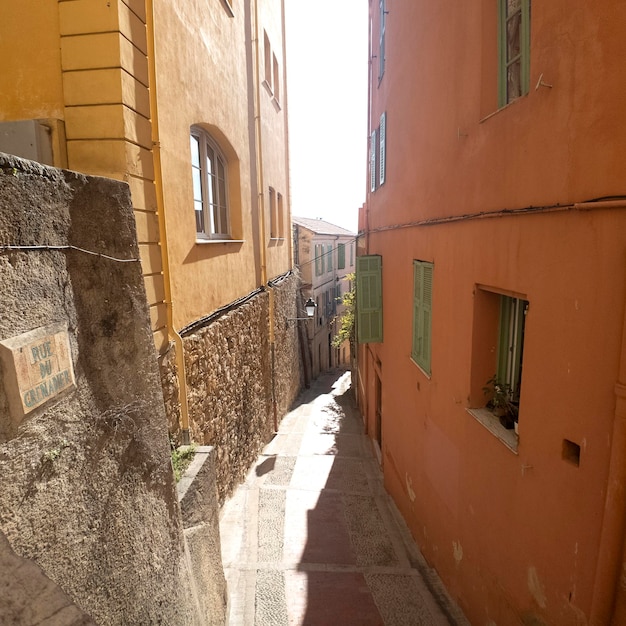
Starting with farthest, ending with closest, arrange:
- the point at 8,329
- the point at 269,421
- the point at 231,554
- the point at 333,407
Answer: the point at 333,407, the point at 269,421, the point at 231,554, the point at 8,329

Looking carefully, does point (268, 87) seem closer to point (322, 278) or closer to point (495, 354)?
point (495, 354)

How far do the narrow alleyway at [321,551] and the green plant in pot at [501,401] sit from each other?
253cm

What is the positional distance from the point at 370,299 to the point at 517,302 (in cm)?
523

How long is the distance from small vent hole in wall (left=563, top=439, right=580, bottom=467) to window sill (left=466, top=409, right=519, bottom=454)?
0.62 meters

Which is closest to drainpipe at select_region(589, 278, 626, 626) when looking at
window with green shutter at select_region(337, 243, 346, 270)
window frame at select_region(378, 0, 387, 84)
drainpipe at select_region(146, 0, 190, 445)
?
drainpipe at select_region(146, 0, 190, 445)

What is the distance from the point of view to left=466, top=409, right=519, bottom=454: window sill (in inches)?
150

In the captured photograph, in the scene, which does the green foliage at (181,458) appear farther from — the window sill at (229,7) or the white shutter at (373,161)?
the white shutter at (373,161)

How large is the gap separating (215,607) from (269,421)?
625 cm

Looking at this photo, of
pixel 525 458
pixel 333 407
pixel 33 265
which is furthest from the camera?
pixel 333 407

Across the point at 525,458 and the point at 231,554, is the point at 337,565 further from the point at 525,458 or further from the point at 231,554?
the point at 525,458

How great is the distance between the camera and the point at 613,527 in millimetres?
2637

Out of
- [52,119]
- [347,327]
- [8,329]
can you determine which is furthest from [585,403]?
[347,327]

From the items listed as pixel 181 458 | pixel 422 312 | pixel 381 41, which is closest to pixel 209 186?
pixel 422 312

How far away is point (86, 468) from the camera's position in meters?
2.14
